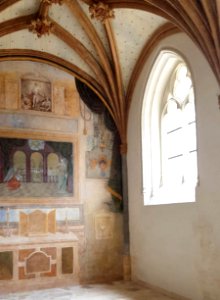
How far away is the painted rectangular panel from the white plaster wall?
1487 mm

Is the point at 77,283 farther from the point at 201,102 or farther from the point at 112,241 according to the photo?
the point at 201,102

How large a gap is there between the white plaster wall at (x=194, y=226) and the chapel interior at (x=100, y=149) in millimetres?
34

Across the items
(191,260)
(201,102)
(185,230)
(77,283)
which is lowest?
(77,283)

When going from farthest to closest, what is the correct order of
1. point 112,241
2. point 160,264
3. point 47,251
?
1. point 112,241
2. point 47,251
3. point 160,264

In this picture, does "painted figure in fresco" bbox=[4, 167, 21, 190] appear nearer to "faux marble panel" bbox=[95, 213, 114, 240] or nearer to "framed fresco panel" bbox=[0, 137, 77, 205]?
"framed fresco panel" bbox=[0, 137, 77, 205]

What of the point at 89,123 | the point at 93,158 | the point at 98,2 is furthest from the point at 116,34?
the point at 93,158

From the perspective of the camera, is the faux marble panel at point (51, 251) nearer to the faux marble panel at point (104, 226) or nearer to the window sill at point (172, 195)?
the faux marble panel at point (104, 226)

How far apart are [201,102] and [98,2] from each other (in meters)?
2.64

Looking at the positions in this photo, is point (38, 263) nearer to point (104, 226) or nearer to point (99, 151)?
point (104, 226)

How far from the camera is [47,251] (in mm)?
8805

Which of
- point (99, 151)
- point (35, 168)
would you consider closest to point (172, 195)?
point (99, 151)

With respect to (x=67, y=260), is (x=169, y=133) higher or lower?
higher

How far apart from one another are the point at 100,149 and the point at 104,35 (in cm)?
264

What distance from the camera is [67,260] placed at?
901 centimetres
